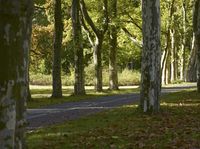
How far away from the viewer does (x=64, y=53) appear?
68.2 metres

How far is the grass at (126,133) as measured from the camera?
1061 centimetres

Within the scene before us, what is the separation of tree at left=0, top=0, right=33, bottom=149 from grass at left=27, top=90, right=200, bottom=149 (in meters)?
4.73

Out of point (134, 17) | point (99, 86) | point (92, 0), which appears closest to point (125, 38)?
point (134, 17)

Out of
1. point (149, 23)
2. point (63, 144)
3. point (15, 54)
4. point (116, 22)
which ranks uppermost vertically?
point (116, 22)

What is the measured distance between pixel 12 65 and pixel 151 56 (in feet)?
38.5

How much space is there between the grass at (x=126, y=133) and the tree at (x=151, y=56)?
0.56 meters

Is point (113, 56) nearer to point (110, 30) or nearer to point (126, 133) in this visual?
point (110, 30)

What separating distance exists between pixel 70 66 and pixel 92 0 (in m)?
29.9

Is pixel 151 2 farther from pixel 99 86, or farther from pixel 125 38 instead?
pixel 125 38

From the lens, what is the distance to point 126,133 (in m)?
12.4

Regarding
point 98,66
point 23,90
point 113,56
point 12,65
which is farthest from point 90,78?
point 12,65

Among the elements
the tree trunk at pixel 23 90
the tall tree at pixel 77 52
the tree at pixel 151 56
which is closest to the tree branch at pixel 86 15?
the tall tree at pixel 77 52

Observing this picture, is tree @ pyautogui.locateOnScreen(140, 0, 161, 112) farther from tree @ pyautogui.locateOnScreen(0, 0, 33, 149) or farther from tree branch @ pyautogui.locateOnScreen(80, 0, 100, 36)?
tree branch @ pyautogui.locateOnScreen(80, 0, 100, 36)

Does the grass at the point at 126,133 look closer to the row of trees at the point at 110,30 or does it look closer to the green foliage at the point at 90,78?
the row of trees at the point at 110,30
